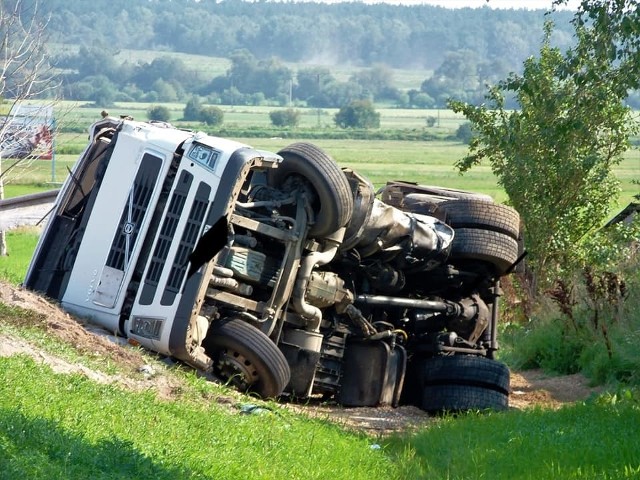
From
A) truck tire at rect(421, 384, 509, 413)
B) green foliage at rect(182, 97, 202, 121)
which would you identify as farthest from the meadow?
truck tire at rect(421, 384, 509, 413)

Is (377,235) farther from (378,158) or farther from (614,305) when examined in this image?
(378,158)

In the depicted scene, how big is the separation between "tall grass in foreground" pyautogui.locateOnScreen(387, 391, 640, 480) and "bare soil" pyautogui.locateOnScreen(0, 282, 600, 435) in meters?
0.82

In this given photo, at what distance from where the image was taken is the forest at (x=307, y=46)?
125 m

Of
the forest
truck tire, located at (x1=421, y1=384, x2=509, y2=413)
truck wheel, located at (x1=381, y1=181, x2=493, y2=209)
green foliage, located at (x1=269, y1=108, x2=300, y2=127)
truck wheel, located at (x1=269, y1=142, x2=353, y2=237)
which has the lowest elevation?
truck tire, located at (x1=421, y1=384, x2=509, y2=413)

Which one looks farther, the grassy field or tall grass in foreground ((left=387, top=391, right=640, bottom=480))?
the grassy field

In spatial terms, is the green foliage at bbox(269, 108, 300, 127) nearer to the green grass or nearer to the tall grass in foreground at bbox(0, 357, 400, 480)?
the green grass

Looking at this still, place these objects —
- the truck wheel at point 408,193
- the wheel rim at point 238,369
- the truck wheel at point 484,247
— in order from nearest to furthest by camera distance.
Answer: the wheel rim at point 238,369
the truck wheel at point 484,247
the truck wheel at point 408,193

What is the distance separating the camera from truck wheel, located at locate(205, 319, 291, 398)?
11.0m

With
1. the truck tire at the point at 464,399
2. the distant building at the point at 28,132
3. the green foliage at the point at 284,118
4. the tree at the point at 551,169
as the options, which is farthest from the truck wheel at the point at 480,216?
the green foliage at the point at 284,118

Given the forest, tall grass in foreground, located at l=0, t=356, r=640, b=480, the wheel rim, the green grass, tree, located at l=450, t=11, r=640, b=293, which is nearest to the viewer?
tall grass in foreground, located at l=0, t=356, r=640, b=480

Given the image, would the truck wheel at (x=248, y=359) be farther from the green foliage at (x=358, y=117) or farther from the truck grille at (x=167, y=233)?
the green foliage at (x=358, y=117)

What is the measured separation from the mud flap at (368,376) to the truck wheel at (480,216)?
6.42ft

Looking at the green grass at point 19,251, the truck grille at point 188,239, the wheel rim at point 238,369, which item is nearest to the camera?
the truck grille at point 188,239

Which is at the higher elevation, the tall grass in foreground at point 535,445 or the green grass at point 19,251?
the green grass at point 19,251
